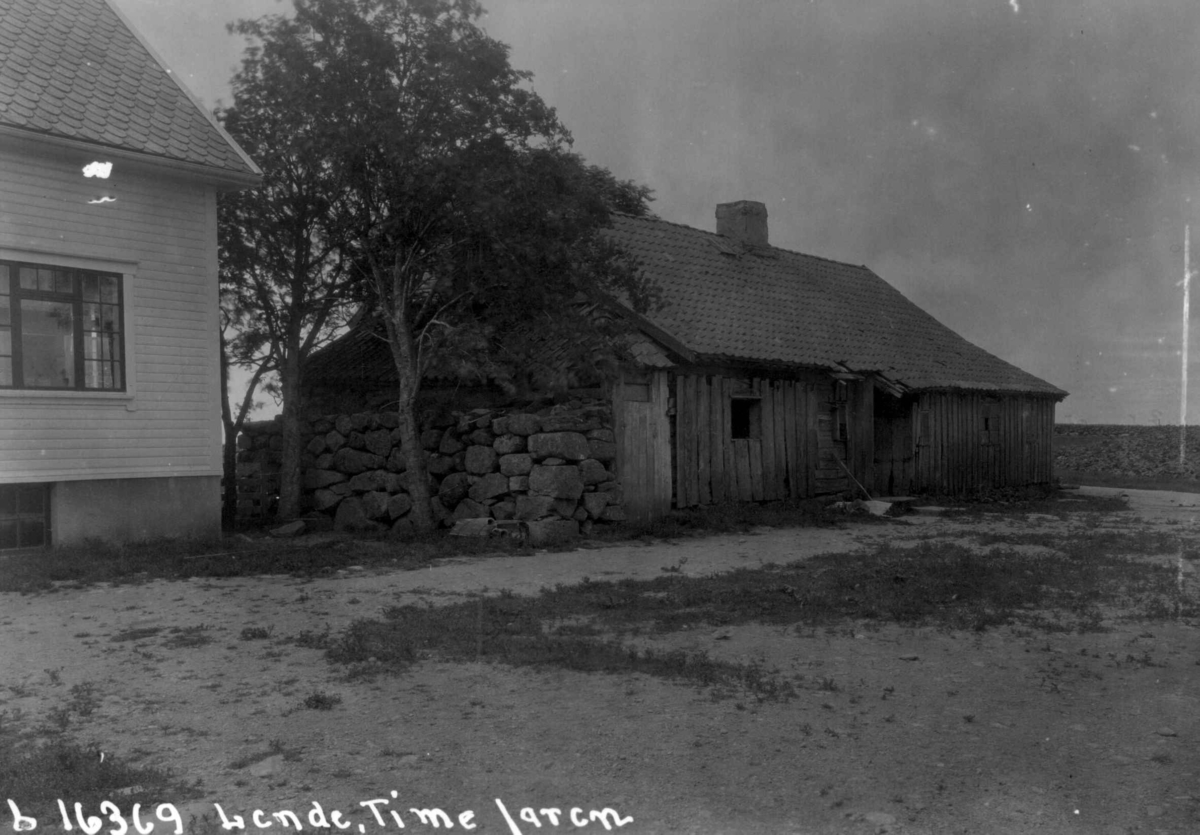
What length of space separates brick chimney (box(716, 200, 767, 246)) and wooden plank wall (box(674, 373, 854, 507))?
6045mm

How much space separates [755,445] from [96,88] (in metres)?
12.3

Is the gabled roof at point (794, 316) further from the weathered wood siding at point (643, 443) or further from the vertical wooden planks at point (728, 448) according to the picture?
the weathered wood siding at point (643, 443)

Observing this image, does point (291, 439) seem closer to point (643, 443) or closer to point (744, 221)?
point (643, 443)

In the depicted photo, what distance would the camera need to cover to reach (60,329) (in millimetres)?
13195

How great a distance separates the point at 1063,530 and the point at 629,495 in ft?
22.7

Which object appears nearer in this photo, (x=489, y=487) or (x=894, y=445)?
(x=489, y=487)

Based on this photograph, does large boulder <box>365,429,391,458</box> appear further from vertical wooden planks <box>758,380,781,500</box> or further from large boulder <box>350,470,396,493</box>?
vertical wooden planks <box>758,380,781,500</box>

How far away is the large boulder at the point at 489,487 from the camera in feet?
53.4

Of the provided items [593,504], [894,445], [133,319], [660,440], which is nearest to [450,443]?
[593,504]

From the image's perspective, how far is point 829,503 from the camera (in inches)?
842

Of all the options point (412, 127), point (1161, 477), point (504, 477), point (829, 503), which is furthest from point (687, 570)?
point (1161, 477)

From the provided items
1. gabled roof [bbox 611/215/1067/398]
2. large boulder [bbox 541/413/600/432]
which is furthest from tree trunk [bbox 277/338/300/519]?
gabled roof [bbox 611/215/1067/398]

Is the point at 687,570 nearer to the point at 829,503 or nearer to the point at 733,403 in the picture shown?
the point at 733,403

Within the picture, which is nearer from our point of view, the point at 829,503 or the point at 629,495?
the point at 629,495
